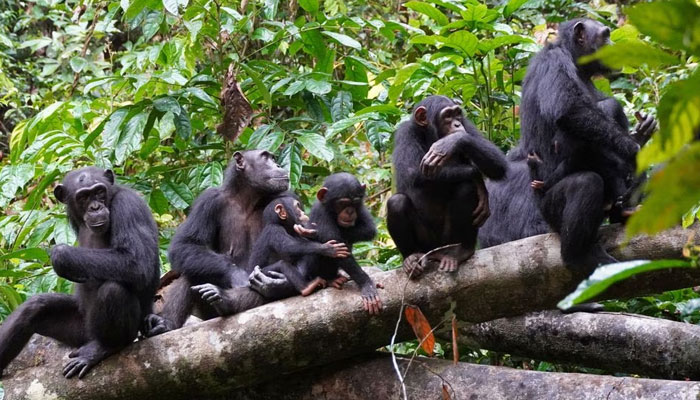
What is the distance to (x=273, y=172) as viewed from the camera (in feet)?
21.9

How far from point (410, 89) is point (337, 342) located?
10.2 ft

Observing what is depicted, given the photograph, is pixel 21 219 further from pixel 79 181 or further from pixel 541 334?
pixel 541 334

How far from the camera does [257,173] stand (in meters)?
6.70

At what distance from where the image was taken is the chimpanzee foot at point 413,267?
5266mm

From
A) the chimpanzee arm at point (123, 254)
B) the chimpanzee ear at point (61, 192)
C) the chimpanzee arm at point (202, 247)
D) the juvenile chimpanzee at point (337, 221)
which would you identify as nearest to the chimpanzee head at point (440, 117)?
the juvenile chimpanzee at point (337, 221)

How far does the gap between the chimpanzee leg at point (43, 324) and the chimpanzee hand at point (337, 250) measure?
1.87 m

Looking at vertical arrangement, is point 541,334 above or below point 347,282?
below

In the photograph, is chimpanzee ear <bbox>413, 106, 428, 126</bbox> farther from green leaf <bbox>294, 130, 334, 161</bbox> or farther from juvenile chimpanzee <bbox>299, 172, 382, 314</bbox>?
green leaf <bbox>294, 130, 334, 161</bbox>

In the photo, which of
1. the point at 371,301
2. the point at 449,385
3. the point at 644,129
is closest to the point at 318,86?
the point at 371,301

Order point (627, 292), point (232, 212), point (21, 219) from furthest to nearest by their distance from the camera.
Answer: point (21, 219), point (232, 212), point (627, 292)

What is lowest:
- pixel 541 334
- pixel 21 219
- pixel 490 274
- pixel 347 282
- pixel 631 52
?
pixel 21 219

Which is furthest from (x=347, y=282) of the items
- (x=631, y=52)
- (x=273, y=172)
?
(x=631, y=52)

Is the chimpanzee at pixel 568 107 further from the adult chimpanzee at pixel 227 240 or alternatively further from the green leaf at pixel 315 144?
the adult chimpanzee at pixel 227 240

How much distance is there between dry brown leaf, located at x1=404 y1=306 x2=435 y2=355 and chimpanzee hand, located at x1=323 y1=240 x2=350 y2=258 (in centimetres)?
68
